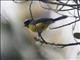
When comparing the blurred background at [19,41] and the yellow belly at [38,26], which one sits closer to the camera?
the yellow belly at [38,26]

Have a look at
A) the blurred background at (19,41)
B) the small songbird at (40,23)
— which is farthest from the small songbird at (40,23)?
the blurred background at (19,41)

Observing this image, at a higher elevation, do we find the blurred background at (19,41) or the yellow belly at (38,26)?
the yellow belly at (38,26)

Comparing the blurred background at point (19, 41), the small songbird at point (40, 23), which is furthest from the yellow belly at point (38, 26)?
the blurred background at point (19, 41)

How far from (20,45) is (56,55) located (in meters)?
0.15

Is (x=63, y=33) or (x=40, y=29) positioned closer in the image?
(x=40, y=29)

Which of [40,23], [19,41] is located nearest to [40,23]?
[40,23]

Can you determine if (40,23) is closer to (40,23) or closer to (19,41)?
(40,23)

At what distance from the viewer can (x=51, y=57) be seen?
651mm

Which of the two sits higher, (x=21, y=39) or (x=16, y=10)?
(x=16, y=10)

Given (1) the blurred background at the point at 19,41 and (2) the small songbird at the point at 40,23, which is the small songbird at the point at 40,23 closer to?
(2) the small songbird at the point at 40,23

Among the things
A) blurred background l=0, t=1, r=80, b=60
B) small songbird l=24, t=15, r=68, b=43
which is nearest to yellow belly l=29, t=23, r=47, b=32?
small songbird l=24, t=15, r=68, b=43

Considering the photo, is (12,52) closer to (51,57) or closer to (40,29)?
(51,57)

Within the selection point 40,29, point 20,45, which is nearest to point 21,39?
point 20,45

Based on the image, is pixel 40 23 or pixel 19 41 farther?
pixel 19 41
